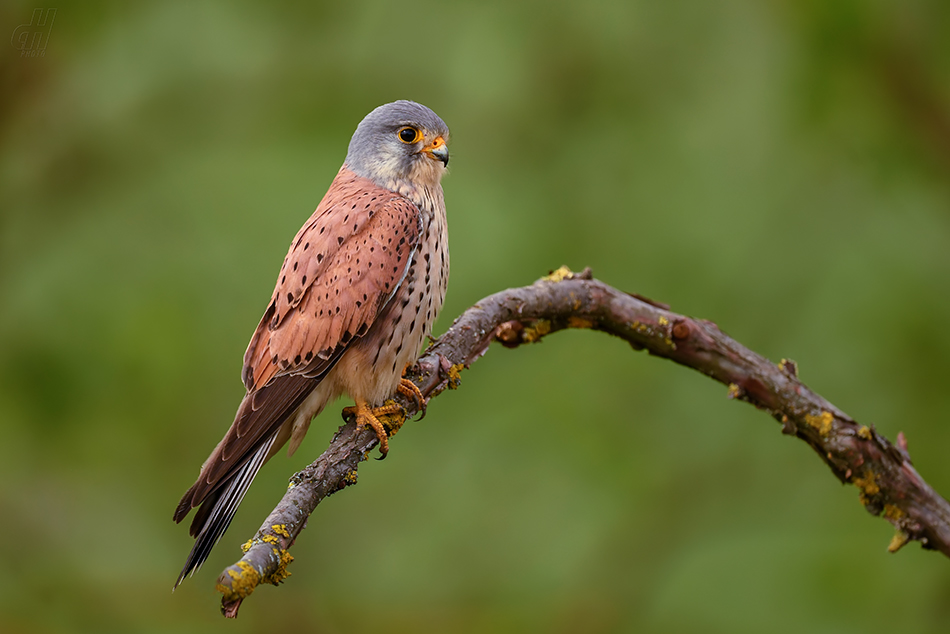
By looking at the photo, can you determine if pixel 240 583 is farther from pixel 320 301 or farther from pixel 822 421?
pixel 822 421

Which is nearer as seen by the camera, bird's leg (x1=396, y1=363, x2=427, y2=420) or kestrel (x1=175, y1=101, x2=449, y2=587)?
kestrel (x1=175, y1=101, x2=449, y2=587)

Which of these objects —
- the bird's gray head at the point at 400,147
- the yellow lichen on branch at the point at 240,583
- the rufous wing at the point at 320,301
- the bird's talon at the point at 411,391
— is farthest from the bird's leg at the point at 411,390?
the yellow lichen on branch at the point at 240,583

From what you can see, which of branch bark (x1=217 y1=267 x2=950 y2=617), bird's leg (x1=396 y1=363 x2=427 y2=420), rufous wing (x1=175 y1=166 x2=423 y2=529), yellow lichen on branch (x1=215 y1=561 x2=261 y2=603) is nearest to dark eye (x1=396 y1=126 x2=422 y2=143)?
rufous wing (x1=175 y1=166 x2=423 y2=529)

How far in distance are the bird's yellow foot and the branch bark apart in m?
0.02

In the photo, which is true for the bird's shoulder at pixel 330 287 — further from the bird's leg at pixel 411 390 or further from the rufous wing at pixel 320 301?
the bird's leg at pixel 411 390

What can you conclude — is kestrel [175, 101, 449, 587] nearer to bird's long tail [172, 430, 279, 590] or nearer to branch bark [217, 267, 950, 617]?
bird's long tail [172, 430, 279, 590]

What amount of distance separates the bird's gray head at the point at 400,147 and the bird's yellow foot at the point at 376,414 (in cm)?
60

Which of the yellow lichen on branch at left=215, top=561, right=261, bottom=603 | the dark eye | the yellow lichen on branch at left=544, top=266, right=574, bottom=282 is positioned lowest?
the yellow lichen on branch at left=215, top=561, right=261, bottom=603

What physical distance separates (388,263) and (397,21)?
260cm

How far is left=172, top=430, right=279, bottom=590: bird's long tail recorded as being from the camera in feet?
5.30

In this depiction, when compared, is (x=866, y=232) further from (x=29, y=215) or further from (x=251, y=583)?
(x=29, y=215)

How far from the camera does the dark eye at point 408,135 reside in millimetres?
2279

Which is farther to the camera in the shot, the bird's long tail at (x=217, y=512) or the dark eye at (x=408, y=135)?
the dark eye at (x=408, y=135)

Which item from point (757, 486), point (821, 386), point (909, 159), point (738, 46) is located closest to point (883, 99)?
point (909, 159)
